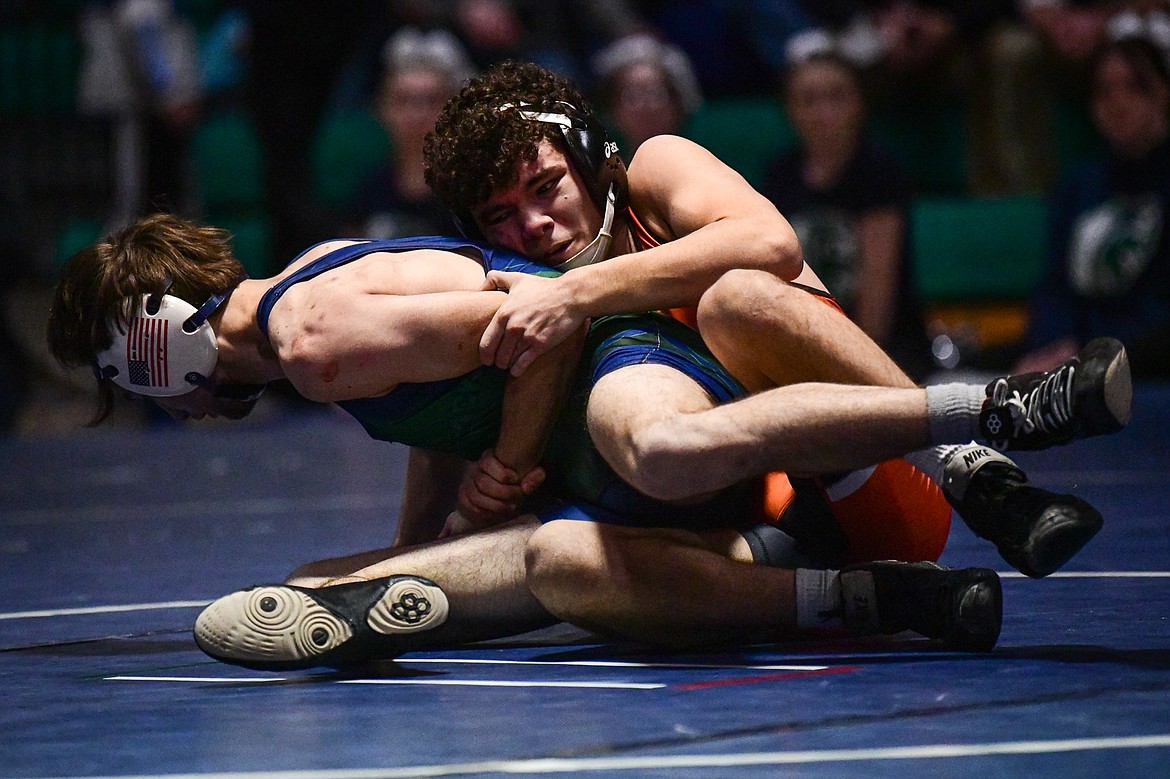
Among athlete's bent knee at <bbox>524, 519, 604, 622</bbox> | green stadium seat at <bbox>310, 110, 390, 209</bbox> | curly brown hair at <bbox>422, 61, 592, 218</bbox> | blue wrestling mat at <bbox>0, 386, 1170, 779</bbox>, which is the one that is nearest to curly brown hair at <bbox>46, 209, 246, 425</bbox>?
curly brown hair at <bbox>422, 61, 592, 218</bbox>

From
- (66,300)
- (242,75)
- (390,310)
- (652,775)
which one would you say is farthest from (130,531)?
(242,75)

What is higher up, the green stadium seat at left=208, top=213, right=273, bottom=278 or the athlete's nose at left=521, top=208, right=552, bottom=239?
the athlete's nose at left=521, top=208, right=552, bottom=239

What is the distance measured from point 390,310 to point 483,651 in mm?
579

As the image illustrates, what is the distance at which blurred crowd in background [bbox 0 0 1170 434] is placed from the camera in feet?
23.8

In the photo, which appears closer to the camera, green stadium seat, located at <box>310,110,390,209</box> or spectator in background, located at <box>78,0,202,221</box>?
green stadium seat, located at <box>310,110,390,209</box>

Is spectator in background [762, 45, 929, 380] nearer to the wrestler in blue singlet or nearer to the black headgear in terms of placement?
the black headgear

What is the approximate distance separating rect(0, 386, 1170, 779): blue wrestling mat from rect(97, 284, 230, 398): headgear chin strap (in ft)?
Result: 1.54

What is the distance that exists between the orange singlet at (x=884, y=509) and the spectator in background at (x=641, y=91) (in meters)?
4.94

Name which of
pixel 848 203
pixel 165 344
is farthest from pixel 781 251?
pixel 848 203

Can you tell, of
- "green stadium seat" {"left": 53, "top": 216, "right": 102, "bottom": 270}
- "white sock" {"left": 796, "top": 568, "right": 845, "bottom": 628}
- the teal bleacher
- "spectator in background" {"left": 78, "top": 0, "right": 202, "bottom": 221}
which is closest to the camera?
"white sock" {"left": 796, "top": 568, "right": 845, "bottom": 628}

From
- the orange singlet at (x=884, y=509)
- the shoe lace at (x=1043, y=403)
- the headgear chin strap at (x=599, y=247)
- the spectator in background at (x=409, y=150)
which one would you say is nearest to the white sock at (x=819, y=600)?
the orange singlet at (x=884, y=509)

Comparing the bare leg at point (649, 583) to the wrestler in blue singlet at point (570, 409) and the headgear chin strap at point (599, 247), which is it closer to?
the wrestler in blue singlet at point (570, 409)

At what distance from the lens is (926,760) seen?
77.0 inches

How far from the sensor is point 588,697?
7.97ft
